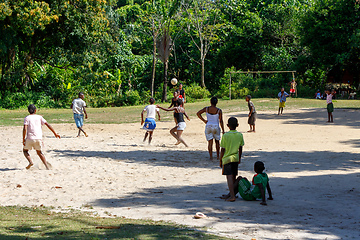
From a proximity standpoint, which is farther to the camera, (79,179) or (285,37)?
(285,37)

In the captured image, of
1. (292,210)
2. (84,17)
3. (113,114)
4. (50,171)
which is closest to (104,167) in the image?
(50,171)

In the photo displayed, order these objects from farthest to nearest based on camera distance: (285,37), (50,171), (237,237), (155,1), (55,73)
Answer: (285,37), (155,1), (55,73), (50,171), (237,237)

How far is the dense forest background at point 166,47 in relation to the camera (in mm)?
29169

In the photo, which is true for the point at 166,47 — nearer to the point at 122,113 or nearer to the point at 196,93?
the point at 196,93

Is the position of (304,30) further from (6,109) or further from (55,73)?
(6,109)

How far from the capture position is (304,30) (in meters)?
35.8

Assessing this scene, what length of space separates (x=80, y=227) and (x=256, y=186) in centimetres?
334

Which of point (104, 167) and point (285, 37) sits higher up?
point (285, 37)

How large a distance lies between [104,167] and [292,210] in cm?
532

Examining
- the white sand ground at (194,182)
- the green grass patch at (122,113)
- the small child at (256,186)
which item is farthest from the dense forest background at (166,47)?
the small child at (256,186)

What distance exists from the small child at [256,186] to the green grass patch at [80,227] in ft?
6.59

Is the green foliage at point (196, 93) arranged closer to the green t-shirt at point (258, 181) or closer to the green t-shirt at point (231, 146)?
the green t-shirt at point (231, 146)

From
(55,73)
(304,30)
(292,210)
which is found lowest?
(292,210)

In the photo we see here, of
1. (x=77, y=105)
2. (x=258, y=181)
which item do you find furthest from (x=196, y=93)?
(x=258, y=181)
